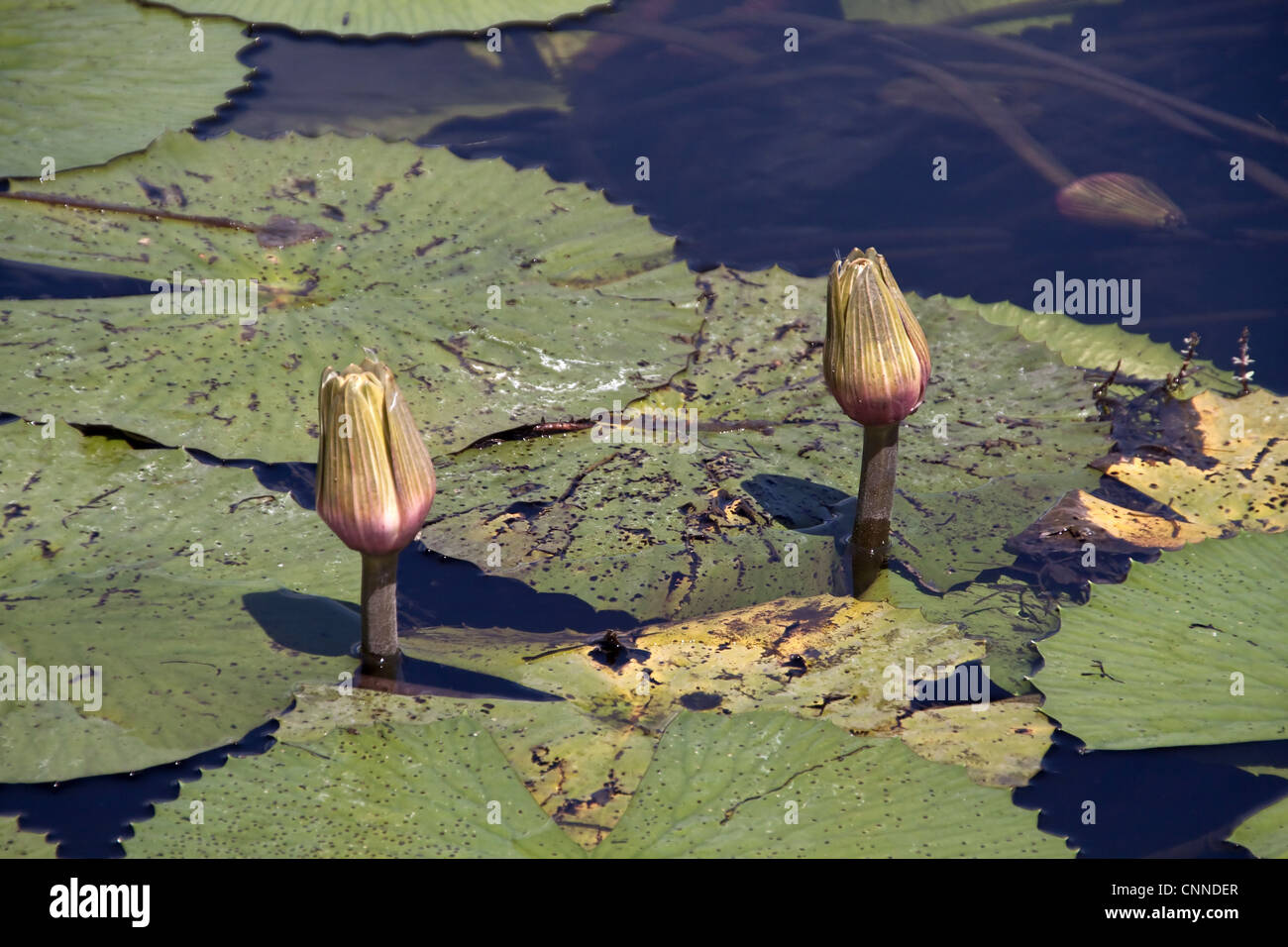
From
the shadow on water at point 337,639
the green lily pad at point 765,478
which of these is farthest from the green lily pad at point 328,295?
the shadow on water at point 337,639

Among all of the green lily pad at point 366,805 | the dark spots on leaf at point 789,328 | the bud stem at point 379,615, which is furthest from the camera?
the dark spots on leaf at point 789,328

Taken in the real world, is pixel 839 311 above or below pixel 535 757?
above

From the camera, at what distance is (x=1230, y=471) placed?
12.4 ft

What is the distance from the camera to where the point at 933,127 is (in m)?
6.14

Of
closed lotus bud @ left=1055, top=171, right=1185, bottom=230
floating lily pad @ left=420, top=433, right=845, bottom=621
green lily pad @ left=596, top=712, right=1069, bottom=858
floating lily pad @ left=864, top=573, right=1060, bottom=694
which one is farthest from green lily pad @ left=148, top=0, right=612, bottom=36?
green lily pad @ left=596, top=712, right=1069, bottom=858

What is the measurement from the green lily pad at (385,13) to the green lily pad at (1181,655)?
5068 millimetres

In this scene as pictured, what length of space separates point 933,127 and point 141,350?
428 cm

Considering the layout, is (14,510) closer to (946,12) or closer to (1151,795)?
(1151,795)

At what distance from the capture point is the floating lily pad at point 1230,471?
3.60m

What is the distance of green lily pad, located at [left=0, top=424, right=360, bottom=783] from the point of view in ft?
8.86

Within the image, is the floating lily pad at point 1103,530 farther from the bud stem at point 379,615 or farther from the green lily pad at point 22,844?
the green lily pad at point 22,844

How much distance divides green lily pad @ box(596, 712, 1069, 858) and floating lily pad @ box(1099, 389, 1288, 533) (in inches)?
64.4
